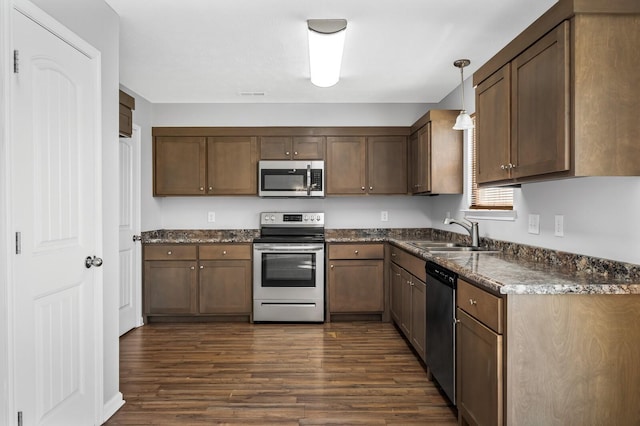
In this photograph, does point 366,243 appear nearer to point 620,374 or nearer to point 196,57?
point 196,57

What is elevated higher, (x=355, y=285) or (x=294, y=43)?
(x=294, y=43)

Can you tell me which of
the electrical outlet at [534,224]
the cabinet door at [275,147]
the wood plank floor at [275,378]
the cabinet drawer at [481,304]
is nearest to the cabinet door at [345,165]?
the cabinet door at [275,147]

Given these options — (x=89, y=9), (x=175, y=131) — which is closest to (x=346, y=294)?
(x=175, y=131)

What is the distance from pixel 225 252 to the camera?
4387mm

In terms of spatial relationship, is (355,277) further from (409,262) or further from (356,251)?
(409,262)

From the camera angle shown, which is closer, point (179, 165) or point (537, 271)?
point (537, 271)

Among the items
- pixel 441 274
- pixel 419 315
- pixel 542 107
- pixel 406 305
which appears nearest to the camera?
pixel 542 107

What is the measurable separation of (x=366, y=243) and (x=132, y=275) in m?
2.45

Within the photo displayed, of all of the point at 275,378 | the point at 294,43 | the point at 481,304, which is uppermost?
the point at 294,43

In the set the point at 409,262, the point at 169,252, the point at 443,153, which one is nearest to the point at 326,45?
the point at 443,153

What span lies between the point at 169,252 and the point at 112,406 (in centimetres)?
208

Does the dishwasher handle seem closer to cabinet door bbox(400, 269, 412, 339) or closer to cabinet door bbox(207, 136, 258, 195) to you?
cabinet door bbox(400, 269, 412, 339)

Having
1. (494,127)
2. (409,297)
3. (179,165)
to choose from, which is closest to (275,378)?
(409,297)

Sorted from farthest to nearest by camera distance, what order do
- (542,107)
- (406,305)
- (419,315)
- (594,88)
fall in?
(406,305)
(419,315)
(542,107)
(594,88)
